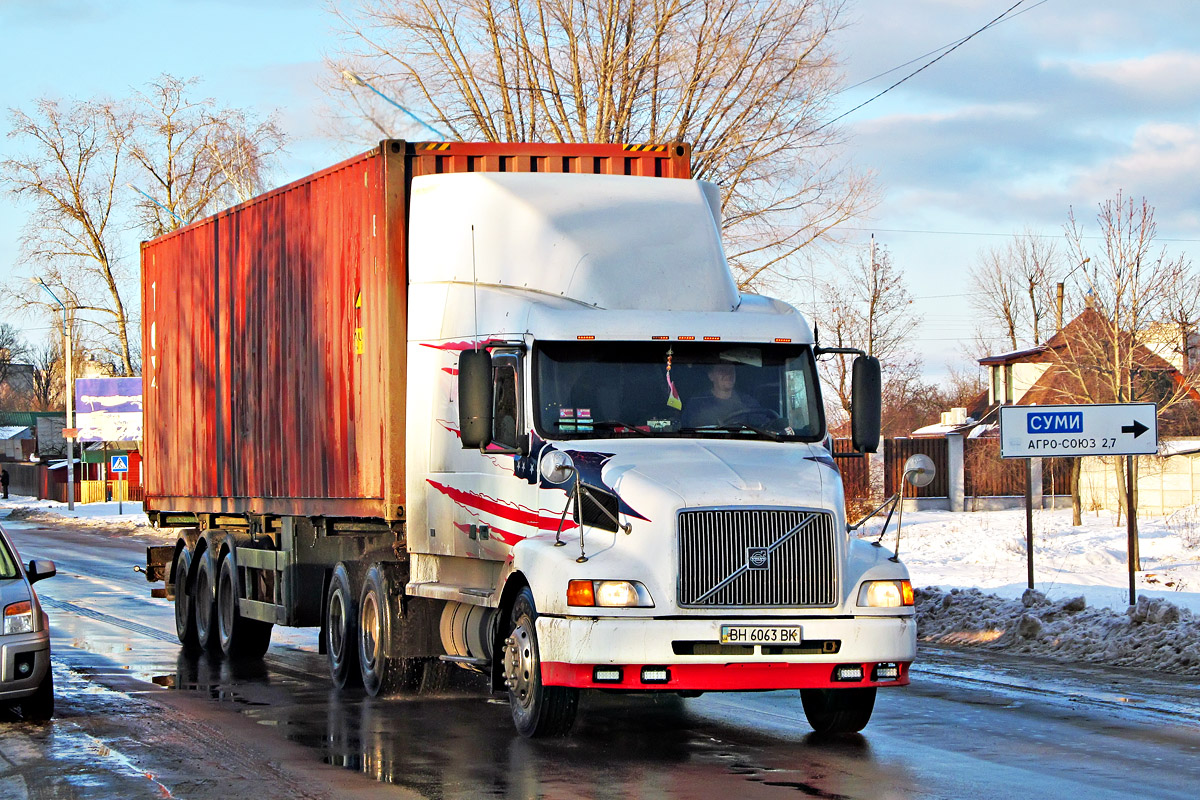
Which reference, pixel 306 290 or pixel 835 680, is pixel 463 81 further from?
pixel 835 680

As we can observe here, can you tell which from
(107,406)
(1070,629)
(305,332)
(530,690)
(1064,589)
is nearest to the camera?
(530,690)

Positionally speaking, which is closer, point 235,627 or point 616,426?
point 616,426

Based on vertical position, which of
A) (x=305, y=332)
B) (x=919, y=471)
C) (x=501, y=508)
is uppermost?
(x=305, y=332)

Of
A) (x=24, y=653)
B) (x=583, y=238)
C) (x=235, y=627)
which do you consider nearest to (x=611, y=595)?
(x=583, y=238)

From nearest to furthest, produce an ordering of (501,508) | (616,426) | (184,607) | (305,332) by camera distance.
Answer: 1. (616,426)
2. (501,508)
3. (305,332)
4. (184,607)

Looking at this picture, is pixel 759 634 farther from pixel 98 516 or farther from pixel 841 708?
pixel 98 516

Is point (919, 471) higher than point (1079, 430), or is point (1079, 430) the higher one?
point (1079, 430)

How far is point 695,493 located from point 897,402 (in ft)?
211

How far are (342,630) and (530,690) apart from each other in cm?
368

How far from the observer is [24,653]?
10.5m

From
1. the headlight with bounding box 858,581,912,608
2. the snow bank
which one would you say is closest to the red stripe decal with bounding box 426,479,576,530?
the headlight with bounding box 858,581,912,608

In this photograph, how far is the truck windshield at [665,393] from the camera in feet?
32.7

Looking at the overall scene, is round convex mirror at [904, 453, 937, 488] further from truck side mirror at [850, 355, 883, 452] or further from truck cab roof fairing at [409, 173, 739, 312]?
truck cab roof fairing at [409, 173, 739, 312]

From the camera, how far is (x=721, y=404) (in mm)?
10141
